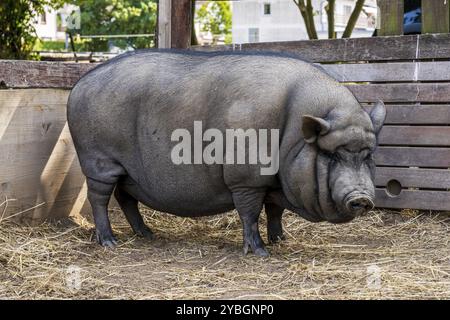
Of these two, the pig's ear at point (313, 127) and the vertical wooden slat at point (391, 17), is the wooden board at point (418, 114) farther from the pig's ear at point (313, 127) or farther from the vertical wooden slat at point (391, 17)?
the pig's ear at point (313, 127)

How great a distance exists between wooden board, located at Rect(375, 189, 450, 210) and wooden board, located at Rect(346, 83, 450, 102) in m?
0.74

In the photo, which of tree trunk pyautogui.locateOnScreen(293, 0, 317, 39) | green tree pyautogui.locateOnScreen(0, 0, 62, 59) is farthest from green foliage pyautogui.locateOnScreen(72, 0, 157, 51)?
tree trunk pyautogui.locateOnScreen(293, 0, 317, 39)

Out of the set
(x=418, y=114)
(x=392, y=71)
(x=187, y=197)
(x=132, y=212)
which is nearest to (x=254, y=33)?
(x=392, y=71)

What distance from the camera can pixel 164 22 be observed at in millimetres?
6855

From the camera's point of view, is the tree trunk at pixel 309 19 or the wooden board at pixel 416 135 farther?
the tree trunk at pixel 309 19

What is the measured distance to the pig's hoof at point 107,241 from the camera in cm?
531

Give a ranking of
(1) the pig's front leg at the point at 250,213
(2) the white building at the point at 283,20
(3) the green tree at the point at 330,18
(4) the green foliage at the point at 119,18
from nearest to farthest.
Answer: (1) the pig's front leg at the point at 250,213
(3) the green tree at the point at 330,18
(2) the white building at the point at 283,20
(4) the green foliage at the point at 119,18

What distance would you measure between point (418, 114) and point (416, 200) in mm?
686

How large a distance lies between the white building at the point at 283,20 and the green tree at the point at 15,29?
294cm

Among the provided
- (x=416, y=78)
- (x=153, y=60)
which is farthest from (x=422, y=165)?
(x=153, y=60)

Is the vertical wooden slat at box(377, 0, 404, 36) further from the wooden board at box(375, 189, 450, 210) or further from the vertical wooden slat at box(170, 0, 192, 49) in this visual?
the vertical wooden slat at box(170, 0, 192, 49)

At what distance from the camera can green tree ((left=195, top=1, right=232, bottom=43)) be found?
24.5 meters

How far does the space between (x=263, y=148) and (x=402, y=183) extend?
6.16ft

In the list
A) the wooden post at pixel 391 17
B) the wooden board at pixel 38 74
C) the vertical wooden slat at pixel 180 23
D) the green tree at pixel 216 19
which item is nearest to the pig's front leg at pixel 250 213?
the wooden board at pixel 38 74
